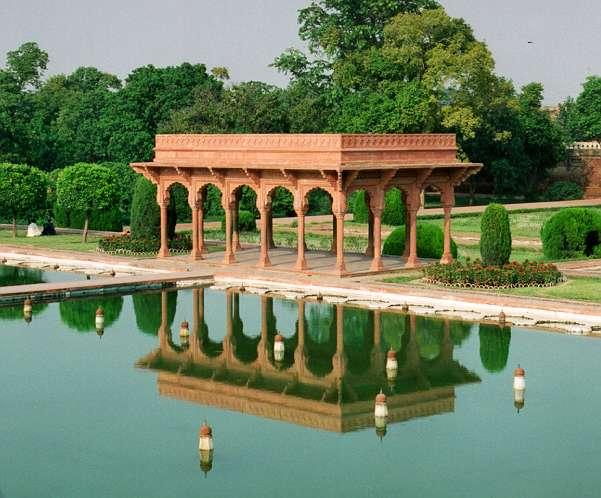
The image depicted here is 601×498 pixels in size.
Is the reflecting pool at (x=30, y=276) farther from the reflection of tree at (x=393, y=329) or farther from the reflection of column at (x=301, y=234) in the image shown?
the reflection of tree at (x=393, y=329)

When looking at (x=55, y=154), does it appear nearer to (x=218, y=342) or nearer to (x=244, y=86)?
(x=244, y=86)

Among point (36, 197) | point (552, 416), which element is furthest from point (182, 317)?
point (36, 197)

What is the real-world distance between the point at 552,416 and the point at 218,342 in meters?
8.57

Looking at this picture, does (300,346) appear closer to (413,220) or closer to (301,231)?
(301,231)

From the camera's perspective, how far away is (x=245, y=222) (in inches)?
1773

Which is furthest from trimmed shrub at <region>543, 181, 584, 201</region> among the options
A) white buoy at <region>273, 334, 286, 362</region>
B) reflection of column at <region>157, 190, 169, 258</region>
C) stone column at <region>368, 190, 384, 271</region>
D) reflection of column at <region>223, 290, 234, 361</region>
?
white buoy at <region>273, 334, 286, 362</region>

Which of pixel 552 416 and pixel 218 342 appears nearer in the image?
pixel 552 416

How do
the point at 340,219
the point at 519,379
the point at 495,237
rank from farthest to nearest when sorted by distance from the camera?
the point at 340,219 < the point at 495,237 < the point at 519,379

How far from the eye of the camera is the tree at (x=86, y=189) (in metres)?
42.2

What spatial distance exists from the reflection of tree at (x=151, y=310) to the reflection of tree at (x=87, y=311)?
46cm

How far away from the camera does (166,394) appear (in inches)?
872

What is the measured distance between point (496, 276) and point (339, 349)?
6066 millimetres

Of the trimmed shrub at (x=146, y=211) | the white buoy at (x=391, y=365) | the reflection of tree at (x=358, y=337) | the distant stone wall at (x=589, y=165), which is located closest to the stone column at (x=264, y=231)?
the trimmed shrub at (x=146, y=211)

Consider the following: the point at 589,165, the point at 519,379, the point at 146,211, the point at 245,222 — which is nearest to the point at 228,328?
the point at 519,379
